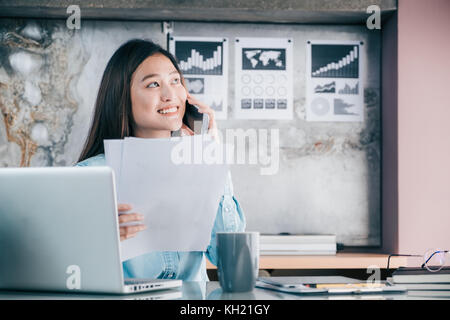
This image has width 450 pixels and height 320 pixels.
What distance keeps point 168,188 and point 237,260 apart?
258 mm

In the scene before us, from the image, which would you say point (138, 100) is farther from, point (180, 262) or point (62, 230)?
point (62, 230)

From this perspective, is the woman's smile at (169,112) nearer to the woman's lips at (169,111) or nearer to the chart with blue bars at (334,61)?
the woman's lips at (169,111)

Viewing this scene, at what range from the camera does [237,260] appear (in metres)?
0.95

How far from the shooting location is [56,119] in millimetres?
2678

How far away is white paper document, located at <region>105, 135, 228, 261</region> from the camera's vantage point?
110cm

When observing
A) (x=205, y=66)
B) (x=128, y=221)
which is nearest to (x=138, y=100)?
(x=128, y=221)

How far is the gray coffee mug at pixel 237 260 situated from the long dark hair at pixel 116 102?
0.77 meters

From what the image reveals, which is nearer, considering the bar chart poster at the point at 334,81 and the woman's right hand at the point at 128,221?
the woman's right hand at the point at 128,221

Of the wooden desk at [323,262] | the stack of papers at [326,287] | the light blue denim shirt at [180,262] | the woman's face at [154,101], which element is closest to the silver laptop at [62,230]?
the stack of papers at [326,287]

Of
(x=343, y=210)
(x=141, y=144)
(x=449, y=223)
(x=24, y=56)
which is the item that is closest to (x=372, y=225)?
(x=343, y=210)

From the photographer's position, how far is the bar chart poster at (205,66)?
274cm

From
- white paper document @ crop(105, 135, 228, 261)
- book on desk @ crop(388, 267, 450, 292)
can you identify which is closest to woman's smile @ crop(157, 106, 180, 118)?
white paper document @ crop(105, 135, 228, 261)

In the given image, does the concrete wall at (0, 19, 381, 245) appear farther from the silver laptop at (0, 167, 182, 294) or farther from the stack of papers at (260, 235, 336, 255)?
the silver laptop at (0, 167, 182, 294)

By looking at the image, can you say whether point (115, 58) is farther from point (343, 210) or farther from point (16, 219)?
point (343, 210)
